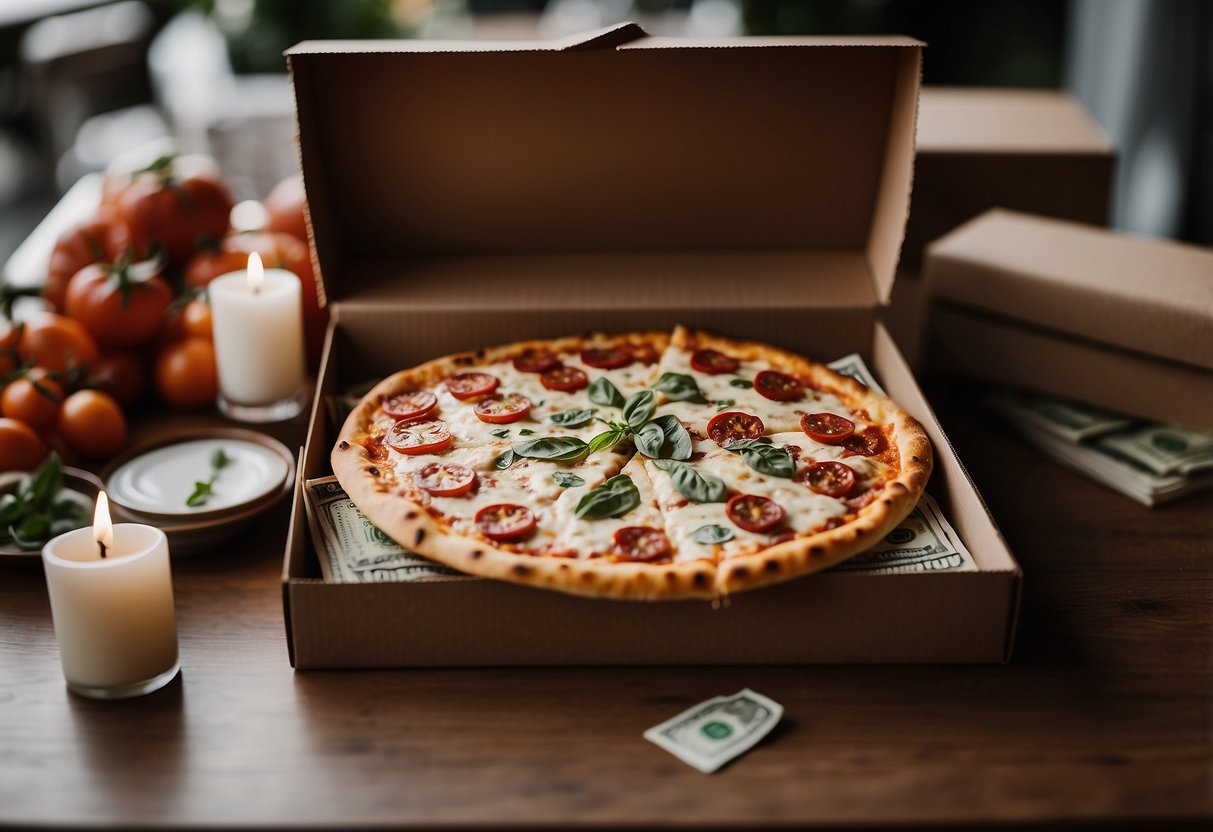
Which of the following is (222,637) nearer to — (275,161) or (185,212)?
(185,212)

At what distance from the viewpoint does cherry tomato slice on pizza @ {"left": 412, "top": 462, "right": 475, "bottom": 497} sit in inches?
56.0

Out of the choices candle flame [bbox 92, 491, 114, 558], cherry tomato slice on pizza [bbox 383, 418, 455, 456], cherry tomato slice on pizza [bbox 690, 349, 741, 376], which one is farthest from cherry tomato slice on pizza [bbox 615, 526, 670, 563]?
candle flame [bbox 92, 491, 114, 558]

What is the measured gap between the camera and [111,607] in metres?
1.19

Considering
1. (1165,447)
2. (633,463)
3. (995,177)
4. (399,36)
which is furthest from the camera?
(399,36)

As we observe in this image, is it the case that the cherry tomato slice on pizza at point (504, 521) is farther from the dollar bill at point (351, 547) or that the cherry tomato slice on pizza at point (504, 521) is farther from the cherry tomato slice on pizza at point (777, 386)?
the cherry tomato slice on pizza at point (777, 386)

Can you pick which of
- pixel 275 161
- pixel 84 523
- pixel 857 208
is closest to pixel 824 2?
pixel 275 161

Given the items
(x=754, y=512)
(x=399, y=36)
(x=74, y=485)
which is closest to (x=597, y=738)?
(x=754, y=512)

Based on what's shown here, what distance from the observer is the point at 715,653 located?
4.20 feet

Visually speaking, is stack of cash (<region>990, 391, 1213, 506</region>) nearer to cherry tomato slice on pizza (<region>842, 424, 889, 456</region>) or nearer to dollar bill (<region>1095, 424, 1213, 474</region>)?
dollar bill (<region>1095, 424, 1213, 474</region>)

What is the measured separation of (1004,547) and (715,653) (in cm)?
35

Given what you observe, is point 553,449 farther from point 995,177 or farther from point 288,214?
point 995,177

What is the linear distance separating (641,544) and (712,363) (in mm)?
517

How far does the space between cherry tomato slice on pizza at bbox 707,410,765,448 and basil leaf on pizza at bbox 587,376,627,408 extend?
15cm

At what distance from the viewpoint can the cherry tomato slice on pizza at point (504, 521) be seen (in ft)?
4.33
